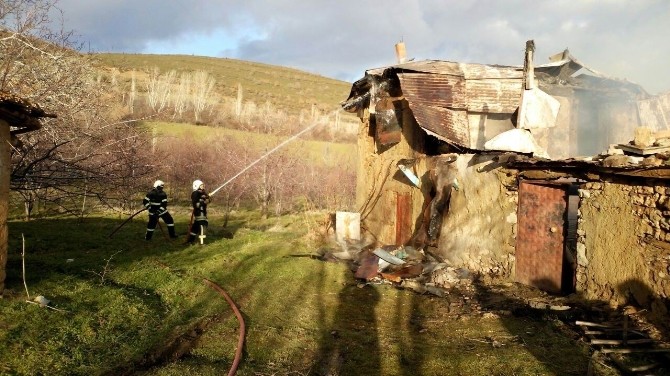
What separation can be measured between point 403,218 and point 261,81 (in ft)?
224

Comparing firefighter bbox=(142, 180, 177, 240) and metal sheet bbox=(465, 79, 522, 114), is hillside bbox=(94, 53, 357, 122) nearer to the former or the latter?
firefighter bbox=(142, 180, 177, 240)

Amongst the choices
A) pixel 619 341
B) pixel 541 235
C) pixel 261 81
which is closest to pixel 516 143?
pixel 541 235

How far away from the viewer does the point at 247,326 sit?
23.6 feet

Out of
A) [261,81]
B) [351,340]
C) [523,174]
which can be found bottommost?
[351,340]

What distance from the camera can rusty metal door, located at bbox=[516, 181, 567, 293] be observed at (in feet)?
30.1

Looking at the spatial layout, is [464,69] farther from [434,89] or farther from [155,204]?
[155,204]

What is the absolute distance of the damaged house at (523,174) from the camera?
7441mm

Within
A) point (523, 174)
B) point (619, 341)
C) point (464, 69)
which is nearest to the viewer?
point (619, 341)

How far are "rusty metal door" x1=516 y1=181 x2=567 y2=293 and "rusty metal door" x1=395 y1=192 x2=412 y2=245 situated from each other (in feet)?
12.2

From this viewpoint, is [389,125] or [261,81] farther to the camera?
[261,81]

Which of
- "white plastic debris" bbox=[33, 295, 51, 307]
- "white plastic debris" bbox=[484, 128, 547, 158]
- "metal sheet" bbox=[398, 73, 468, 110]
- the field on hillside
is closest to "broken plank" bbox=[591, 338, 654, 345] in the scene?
"white plastic debris" bbox=[484, 128, 547, 158]

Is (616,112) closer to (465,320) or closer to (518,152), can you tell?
(518,152)

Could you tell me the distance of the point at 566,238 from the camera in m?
9.17

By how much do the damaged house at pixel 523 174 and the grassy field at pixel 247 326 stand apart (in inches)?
71.9
